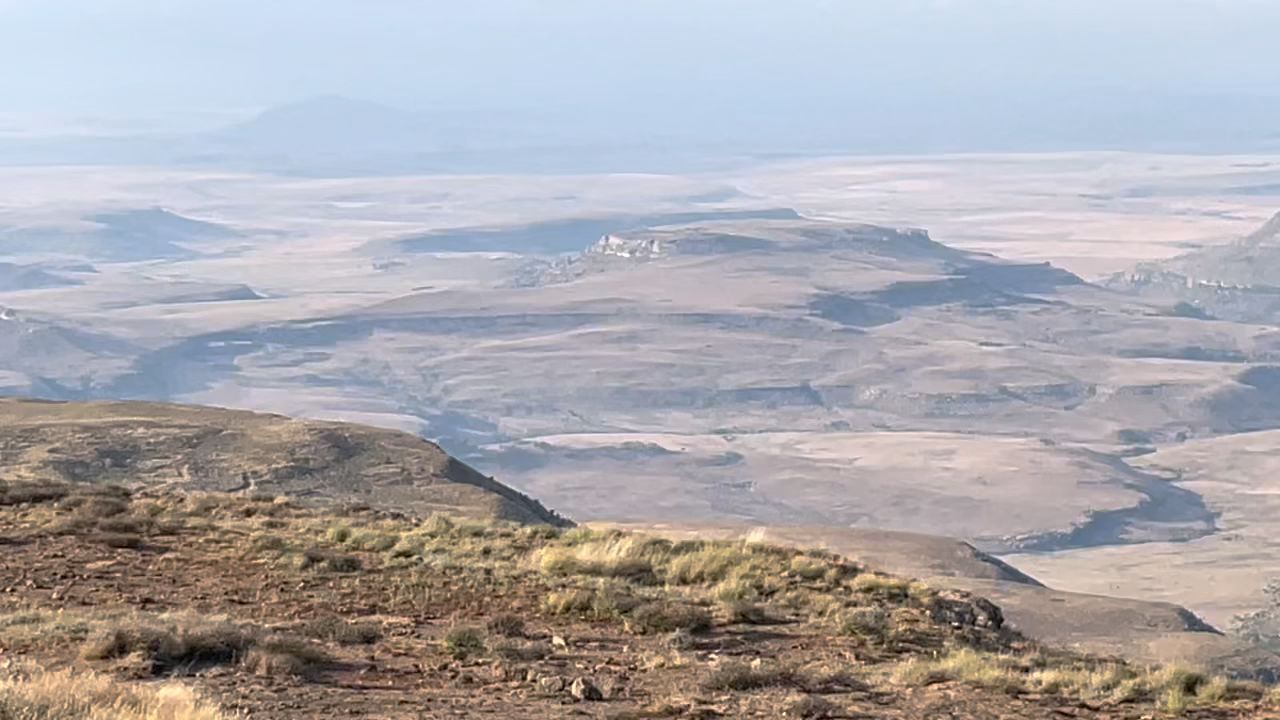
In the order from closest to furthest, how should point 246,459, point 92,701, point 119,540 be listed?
point 92,701 < point 119,540 < point 246,459

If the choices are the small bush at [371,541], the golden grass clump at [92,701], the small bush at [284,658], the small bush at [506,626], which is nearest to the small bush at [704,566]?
the small bush at [371,541]

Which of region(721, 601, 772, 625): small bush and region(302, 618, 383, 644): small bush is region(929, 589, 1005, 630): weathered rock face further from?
region(302, 618, 383, 644): small bush

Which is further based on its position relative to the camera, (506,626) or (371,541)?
(371,541)

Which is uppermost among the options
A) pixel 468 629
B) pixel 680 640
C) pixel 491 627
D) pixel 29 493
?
pixel 468 629

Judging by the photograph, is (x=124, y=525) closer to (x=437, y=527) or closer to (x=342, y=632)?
(x=437, y=527)

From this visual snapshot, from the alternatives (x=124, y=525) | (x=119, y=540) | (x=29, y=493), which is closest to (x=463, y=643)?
(x=119, y=540)

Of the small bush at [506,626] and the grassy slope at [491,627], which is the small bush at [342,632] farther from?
the small bush at [506,626]

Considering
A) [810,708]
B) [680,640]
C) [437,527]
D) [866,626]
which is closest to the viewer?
[810,708]
